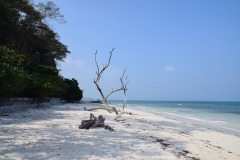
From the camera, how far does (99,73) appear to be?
17.5m

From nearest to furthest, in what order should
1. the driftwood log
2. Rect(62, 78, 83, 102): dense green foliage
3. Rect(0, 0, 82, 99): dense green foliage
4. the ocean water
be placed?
the driftwood log → Rect(0, 0, 82, 99): dense green foliage → the ocean water → Rect(62, 78, 83, 102): dense green foliage

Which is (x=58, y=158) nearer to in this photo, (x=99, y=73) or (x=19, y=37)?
(x=99, y=73)

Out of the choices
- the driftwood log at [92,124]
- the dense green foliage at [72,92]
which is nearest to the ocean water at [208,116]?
the driftwood log at [92,124]

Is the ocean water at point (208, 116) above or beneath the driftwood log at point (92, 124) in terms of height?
beneath

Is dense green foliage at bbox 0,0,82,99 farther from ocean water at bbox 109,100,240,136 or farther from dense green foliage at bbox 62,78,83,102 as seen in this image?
ocean water at bbox 109,100,240,136

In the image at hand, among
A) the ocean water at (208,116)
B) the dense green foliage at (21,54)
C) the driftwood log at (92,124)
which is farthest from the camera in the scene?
the ocean water at (208,116)

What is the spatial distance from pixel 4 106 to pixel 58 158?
9593 millimetres

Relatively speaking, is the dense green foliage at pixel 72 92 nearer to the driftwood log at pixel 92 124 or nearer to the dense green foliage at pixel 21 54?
the dense green foliage at pixel 21 54

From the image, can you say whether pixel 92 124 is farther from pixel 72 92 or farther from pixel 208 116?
pixel 72 92

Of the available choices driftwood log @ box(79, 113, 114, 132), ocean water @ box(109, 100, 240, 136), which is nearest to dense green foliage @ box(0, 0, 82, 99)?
driftwood log @ box(79, 113, 114, 132)

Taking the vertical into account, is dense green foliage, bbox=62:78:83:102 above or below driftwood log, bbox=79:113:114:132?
above

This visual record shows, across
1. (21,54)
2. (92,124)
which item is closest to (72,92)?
(21,54)

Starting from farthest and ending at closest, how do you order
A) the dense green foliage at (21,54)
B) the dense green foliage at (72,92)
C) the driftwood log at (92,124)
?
the dense green foliage at (72,92) → the dense green foliage at (21,54) → the driftwood log at (92,124)

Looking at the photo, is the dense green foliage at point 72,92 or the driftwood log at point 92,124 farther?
→ the dense green foliage at point 72,92
